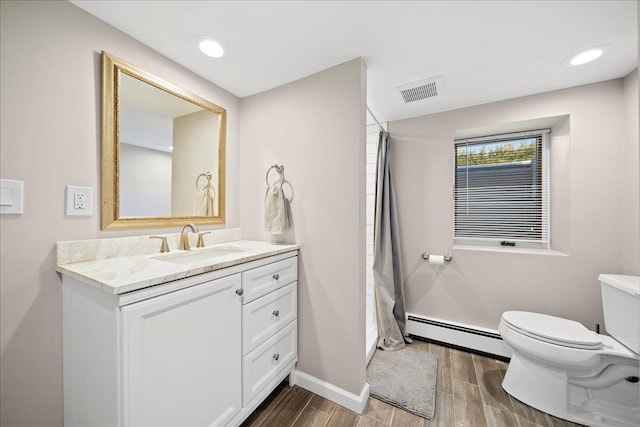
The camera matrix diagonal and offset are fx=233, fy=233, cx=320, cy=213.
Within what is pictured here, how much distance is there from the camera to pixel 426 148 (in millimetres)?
2219

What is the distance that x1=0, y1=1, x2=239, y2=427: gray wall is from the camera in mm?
916

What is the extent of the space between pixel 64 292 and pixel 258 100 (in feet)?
5.27

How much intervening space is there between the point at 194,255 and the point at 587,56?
2.65m

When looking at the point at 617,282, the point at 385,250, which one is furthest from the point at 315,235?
the point at 617,282

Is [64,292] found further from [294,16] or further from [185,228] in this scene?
[294,16]

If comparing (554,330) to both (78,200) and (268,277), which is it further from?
(78,200)

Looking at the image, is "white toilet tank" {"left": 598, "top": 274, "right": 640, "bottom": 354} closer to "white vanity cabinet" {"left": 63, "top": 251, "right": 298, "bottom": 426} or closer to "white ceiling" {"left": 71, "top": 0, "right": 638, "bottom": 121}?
"white ceiling" {"left": 71, "top": 0, "right": 638, "bottom": 121}

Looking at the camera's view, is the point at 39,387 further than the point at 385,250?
No

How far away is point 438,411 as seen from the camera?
139 cm

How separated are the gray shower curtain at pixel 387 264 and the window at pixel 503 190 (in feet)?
2.22

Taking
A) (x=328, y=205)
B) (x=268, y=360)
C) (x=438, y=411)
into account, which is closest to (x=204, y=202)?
(x=328, y=205)

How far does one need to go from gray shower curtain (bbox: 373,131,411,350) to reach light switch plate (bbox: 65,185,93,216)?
1.94 meters

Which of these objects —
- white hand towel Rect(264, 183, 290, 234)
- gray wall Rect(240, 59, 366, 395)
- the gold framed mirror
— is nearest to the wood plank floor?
gray wall Rect(240, 59, 366, 395)

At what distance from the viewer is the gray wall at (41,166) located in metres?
0.92
